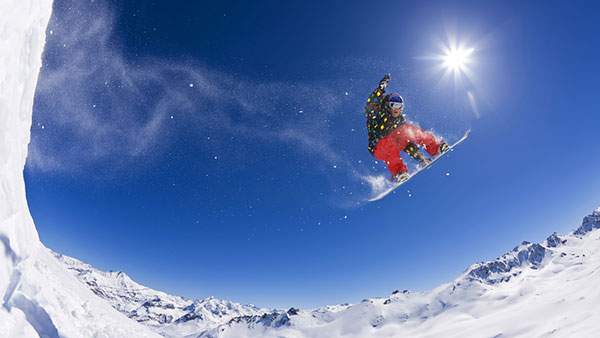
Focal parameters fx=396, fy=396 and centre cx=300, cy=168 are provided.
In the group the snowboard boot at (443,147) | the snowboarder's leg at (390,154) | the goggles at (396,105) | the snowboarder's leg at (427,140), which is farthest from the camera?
the snowboard boot at (443,147)

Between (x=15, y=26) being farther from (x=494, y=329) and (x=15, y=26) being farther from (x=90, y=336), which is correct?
(x=494, y=329)

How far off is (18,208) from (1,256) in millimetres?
896

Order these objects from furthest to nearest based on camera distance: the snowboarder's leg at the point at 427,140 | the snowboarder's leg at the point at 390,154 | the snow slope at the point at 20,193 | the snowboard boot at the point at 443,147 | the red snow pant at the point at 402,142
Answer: the snowboard boot at the point at 443,147 < the snowboarder's leg at the point at 427,140 < the snowboarder's leg at the point at 390,154 < the red snow pant at the point at 402,142 < the snow slope at the point at 20,193

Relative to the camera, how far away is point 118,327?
9.34 m

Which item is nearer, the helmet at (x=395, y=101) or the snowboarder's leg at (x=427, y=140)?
the helmet at (x=395, y=101)

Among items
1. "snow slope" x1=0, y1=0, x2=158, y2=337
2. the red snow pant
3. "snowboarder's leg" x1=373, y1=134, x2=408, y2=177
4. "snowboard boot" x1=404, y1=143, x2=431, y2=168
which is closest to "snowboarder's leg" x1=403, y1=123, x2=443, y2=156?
the red snow pant

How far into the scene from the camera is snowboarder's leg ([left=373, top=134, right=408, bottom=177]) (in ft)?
44.2

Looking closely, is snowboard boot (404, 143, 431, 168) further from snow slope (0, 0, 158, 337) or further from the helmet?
snow slope (0, 0, 158, 337)

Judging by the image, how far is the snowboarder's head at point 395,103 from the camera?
1291 cm

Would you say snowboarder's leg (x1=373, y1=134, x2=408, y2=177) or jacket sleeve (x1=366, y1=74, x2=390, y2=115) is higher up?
jacket sleeve (x1=366, y1=74, x2=390, y2=115)

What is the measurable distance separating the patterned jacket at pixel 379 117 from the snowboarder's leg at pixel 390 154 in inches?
7.8

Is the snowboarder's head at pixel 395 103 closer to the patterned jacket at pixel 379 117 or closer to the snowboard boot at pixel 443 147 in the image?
the patterned jacket at pixel 379 117

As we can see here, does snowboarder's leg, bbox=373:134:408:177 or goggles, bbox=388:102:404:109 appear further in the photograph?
snowboarder's leg, bbox=373:134:408:177

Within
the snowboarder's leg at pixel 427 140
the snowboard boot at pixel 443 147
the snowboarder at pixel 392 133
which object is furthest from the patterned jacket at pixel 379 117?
the snowboard boot at pixel 443 147
